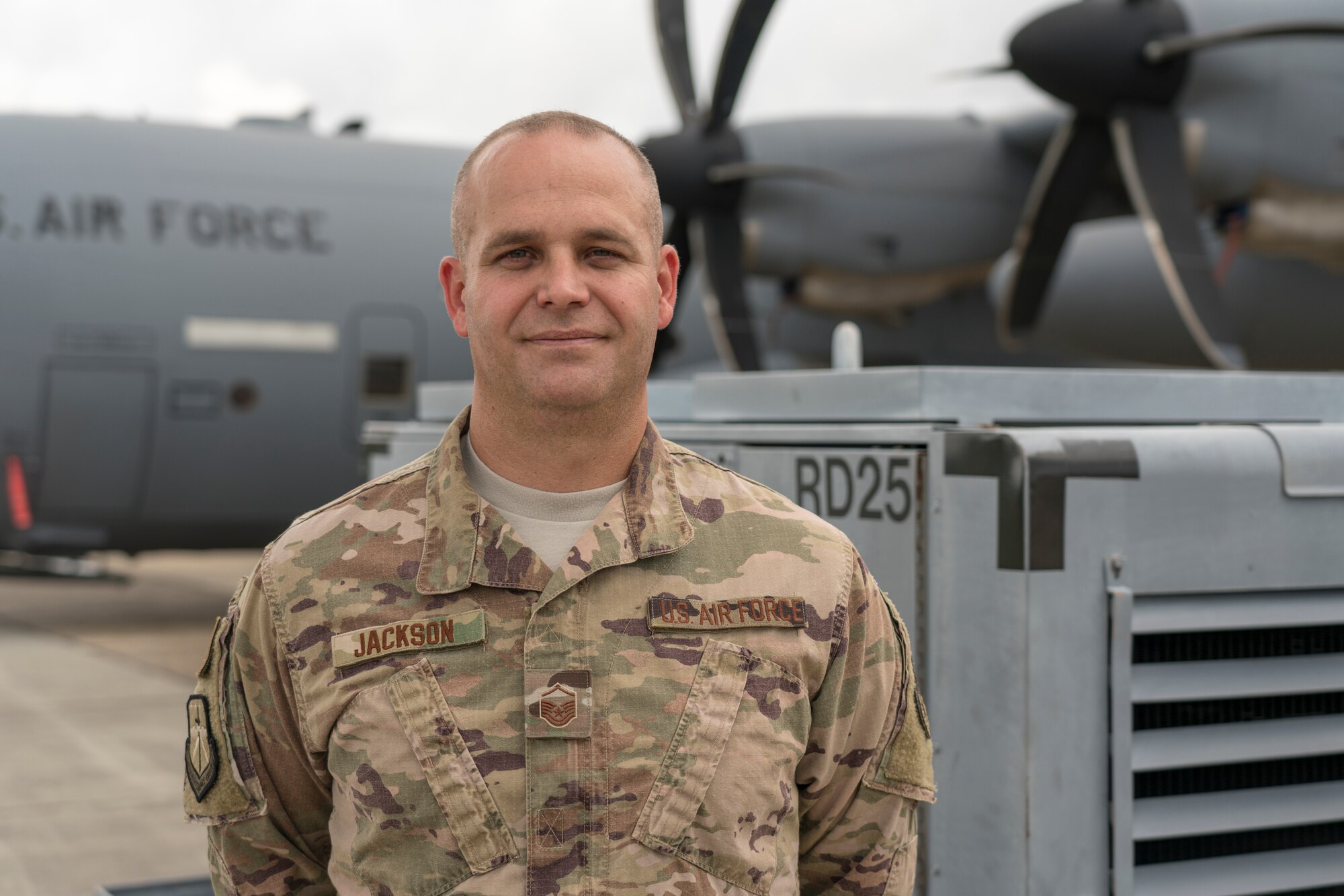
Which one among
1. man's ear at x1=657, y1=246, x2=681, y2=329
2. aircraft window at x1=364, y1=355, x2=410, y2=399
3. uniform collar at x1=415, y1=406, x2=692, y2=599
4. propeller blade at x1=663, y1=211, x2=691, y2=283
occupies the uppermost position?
A: propeller blade at x1=663, y1=211, x2=691, y2=283

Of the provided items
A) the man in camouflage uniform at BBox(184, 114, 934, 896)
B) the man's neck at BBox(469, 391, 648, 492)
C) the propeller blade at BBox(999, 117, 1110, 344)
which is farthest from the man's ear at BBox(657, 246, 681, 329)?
the propeller blade at BBox(999, 117, 1110, 344)

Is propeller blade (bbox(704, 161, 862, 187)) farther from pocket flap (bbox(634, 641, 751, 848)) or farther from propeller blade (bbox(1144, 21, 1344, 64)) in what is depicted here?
pocket flap (bbox(634, 641, 751, 848))

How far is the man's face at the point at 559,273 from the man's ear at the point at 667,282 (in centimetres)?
11

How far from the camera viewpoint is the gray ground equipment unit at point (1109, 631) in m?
2.18

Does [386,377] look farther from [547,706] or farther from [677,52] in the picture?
[547,706]

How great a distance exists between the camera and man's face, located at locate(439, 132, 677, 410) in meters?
1.47

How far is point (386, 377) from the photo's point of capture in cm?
1052

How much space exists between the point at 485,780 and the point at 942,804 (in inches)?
43.5

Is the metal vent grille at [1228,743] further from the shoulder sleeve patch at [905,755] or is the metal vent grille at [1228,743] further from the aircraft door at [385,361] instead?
the aircraft door at [385,361]

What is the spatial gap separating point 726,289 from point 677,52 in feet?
7.19

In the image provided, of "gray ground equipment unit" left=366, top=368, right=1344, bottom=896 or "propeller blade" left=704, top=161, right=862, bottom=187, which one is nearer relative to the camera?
"gray ground equipment unit" left=366, top=368, right=1344, bottom=896

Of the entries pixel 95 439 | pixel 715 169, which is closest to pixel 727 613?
pixel 95 439

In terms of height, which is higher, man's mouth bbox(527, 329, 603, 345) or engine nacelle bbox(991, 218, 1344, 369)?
engine nacelle bbox(991, 218, 1344, 369)

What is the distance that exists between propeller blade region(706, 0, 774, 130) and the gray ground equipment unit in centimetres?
800
